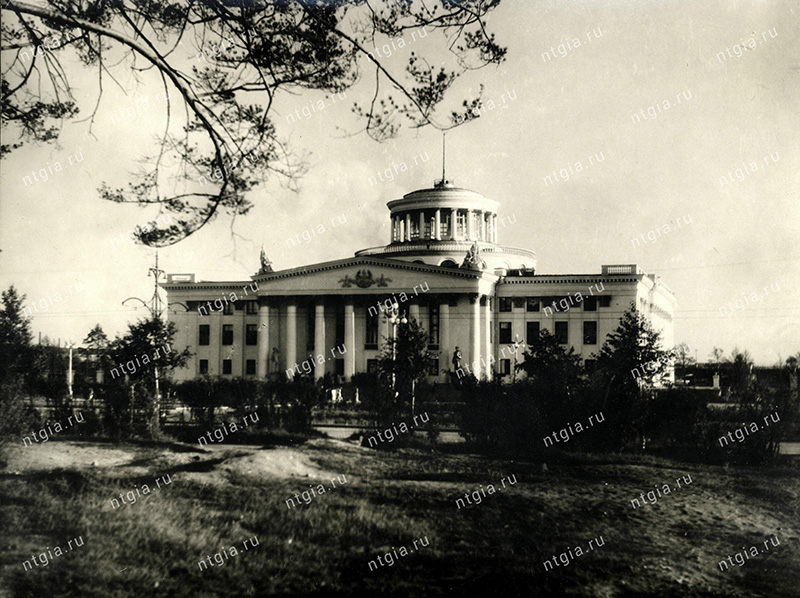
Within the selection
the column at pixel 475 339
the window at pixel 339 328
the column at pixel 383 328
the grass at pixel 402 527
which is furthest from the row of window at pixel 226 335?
the column at pixel 475 339

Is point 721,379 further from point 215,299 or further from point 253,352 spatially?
point 215,299

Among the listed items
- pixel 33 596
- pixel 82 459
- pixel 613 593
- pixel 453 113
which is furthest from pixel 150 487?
pixel 453 113

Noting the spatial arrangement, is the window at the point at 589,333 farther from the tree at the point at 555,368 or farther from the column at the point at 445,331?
the column at the point at 445,331

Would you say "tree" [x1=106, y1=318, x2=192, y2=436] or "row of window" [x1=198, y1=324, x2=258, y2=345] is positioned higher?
"row of window" [x1=198, y1=324, x2=258, y2=345]

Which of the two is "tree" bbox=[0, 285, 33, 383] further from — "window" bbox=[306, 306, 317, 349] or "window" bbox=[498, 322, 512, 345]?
"window" bbox=[498, 322, 512, 345]

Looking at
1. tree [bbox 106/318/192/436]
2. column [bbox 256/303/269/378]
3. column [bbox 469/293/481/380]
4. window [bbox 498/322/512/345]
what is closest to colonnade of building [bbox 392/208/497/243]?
column [bbox 469/293/481/380]
